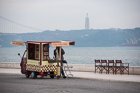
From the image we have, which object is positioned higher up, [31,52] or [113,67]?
[31,52]

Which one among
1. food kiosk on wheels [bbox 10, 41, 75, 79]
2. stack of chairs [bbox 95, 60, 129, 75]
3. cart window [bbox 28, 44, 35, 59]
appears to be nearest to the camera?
food kiosk on wheels [bbox 10, 41, 75, 79]

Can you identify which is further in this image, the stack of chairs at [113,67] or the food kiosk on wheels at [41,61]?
the stack of chairs at [113,67]

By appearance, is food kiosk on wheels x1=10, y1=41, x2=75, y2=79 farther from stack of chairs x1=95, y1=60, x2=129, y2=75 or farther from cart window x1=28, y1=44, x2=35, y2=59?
stack of chairs x1=95, y1=60, x2=129, y2=75

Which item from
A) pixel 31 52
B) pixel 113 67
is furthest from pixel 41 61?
pixel 113 67

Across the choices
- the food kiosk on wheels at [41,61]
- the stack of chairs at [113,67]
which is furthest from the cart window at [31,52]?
the stack of chairs at [113,67]

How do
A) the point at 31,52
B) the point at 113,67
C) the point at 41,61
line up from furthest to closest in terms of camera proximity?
the point at 113,67 < the point at 31,52 < the point at 41,61

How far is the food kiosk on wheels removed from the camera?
20.1 m

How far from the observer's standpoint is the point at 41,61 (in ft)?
66.3

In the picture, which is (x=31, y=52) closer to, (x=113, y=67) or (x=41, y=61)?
(x=41, y=61)

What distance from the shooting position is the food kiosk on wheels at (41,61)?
20109 mm

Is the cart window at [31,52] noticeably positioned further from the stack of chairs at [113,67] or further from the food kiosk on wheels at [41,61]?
the stack of chairs at [113,67]

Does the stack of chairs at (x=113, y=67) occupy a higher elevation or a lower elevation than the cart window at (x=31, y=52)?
lower

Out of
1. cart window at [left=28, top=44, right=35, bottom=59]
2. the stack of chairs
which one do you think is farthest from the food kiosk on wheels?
the stack of chairs

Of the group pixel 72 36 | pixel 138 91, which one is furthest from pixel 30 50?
pixel 72 36
